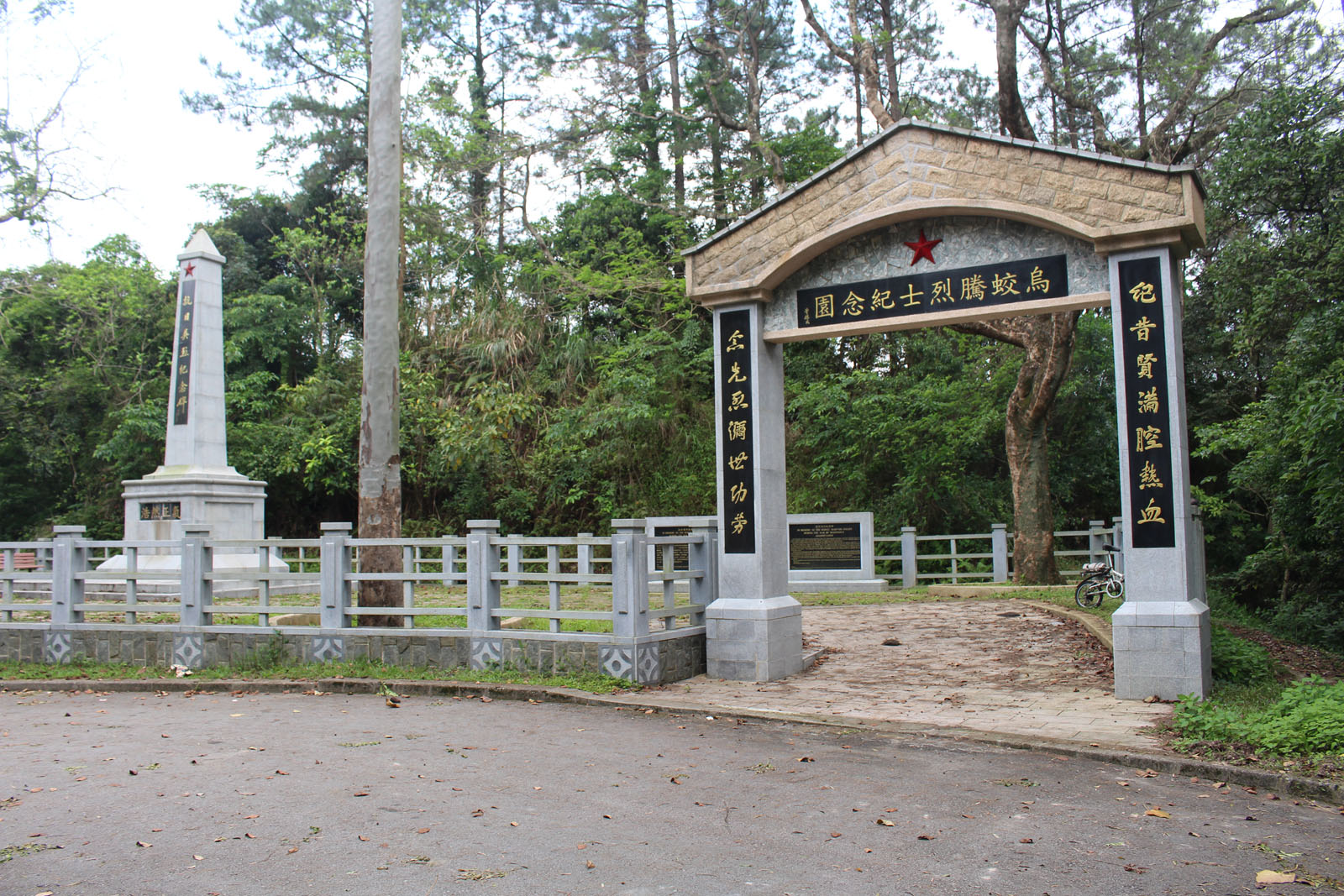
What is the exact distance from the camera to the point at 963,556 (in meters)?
18.9

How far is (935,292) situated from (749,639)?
357cm

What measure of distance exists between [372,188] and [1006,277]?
273 inches

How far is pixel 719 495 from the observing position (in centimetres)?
987

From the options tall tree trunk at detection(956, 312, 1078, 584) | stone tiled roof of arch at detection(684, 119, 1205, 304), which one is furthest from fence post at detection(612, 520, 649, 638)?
tall tree trunk at detection(956, 312, 1078, 584)

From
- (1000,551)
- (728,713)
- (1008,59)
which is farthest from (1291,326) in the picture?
(728,713)

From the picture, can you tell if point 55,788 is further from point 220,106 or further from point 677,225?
point 220,106

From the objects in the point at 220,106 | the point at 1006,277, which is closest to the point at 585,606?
the point at 1006,277

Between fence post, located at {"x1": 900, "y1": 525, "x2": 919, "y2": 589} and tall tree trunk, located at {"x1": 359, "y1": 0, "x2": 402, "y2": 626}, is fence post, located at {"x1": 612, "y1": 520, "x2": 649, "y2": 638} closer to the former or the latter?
tall tree trunk, located at {"x1": 359, "y1": 0, "x2": 402, "y2": 626}

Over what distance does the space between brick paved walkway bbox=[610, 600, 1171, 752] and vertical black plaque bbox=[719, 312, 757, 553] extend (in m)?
1.42

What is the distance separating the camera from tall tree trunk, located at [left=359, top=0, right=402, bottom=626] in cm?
1090

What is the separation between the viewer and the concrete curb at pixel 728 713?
18.5 feet

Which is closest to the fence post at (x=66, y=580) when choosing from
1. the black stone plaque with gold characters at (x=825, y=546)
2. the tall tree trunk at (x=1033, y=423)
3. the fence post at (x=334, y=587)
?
the fence post at (x=334, y=587)

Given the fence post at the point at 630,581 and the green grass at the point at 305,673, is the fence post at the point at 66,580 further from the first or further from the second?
the fence post at the point at 630,581

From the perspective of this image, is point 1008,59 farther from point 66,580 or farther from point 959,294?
point 66,580
